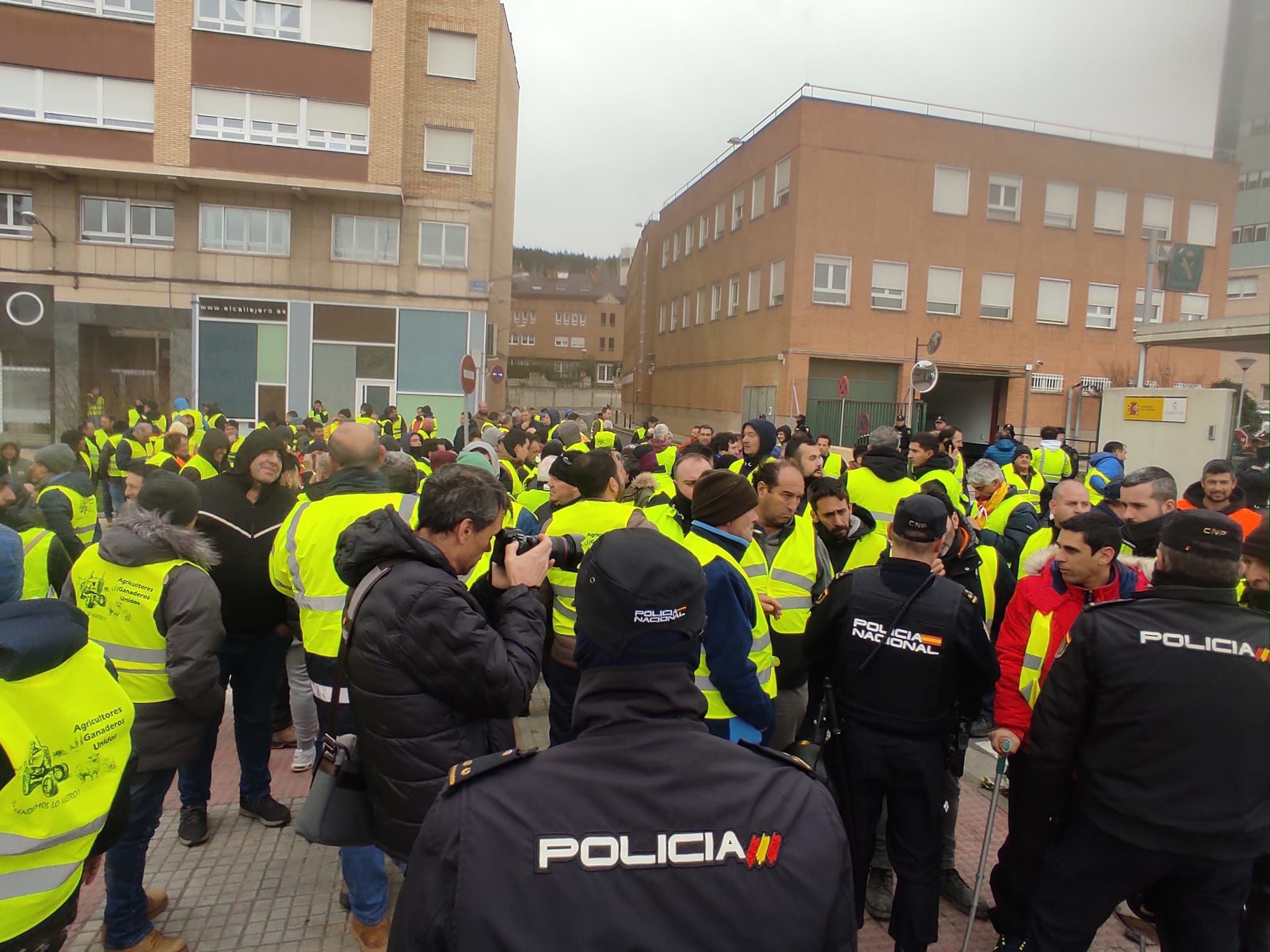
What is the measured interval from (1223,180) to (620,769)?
1.43 m

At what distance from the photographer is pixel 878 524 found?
5.32 meters

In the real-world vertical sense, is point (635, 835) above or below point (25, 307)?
below

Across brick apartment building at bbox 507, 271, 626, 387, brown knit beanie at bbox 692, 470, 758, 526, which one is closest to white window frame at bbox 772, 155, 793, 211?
brown knit beanie at bbox 692, 470, 758, 526

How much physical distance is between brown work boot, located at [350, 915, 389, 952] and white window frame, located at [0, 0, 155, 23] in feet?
91.5

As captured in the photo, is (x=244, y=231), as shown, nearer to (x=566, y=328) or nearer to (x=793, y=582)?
→ (x=793, y=582)

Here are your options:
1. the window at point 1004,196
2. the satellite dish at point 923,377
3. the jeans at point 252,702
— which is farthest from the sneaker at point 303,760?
the window at point 1004,196

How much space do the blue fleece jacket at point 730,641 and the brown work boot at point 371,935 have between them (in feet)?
5.94

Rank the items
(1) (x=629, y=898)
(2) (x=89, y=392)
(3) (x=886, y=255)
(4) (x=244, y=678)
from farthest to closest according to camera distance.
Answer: (3) (x=886, y=255)
(2) (x=89, y=392)
(4) (x=244, y=678)
(1) (x=629, y=898)

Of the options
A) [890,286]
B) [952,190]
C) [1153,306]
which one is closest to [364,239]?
[890,286]

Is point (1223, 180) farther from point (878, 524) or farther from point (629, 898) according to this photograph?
point (878, 524)

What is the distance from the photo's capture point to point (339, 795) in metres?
2.67

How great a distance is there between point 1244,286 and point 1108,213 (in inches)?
1264

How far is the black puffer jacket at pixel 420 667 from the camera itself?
240cm

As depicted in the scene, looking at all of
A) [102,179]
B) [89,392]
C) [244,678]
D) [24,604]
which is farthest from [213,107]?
[24,604]
